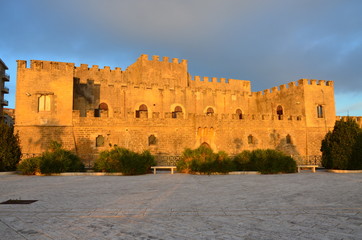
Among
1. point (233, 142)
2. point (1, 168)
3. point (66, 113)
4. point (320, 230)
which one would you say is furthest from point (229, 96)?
point (320, 230)

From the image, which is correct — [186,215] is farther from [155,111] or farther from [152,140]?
[155,111]

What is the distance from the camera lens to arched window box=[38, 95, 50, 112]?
64.6ft

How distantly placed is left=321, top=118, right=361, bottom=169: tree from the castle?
9.45m

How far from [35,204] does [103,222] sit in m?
2.27

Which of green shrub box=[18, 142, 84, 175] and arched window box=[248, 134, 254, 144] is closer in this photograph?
green shrub box=[18, 142, 84, 175]

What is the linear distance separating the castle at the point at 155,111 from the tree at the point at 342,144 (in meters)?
9.45

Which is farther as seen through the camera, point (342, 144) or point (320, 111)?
point (320, 111)

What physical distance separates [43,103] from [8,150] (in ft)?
21.2

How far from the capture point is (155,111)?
83.0ft

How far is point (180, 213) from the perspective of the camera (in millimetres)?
4844

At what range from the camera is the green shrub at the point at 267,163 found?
12.9m

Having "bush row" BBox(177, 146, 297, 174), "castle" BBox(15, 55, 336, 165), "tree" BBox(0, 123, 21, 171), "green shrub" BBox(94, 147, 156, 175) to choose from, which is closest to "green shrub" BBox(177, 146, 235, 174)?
"bush row" BBox(177, 146, 297, 174)

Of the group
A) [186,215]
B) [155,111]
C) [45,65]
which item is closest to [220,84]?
[155,111]

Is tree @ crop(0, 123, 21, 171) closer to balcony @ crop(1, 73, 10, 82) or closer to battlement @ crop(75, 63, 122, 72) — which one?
battlement @ crop(75, 63, 122, 72)
